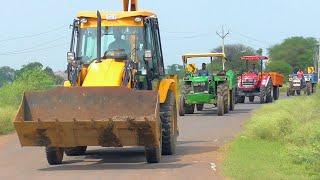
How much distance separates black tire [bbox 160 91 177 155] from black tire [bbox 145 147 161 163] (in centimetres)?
96

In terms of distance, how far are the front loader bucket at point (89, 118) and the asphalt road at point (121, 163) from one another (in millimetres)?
569

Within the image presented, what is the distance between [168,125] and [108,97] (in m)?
1.81

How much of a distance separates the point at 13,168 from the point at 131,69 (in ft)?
10.3

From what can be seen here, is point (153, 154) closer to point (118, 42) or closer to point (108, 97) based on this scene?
point (108, 97)

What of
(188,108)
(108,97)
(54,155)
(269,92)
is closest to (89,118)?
(108,97)

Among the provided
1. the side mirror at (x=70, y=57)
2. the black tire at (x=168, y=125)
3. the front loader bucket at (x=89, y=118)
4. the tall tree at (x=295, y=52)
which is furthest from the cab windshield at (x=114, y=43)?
the tall tree at (x=295, y=52)

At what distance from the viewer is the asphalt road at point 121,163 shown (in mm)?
12602

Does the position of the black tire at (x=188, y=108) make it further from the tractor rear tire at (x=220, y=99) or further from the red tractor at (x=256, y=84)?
the red tractor at (x=256, y=84)

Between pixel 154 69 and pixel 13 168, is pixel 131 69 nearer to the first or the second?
pixel 154 69

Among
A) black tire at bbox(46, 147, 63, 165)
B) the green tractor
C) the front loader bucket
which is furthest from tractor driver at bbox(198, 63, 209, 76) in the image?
the front loader bucket

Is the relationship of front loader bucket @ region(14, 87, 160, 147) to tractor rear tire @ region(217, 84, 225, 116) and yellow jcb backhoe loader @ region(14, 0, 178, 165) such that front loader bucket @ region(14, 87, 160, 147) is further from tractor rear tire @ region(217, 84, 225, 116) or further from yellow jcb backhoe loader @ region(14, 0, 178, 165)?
tractor rear tire @ region(217, 84, 225, 116)

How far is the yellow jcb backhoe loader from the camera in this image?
13109 mm

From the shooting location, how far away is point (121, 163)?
14.5 m

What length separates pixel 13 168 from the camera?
14.1 meters
